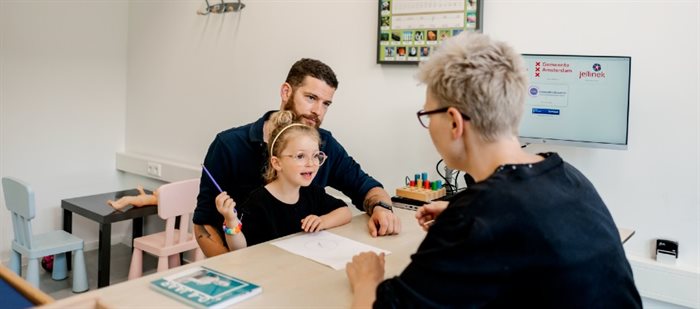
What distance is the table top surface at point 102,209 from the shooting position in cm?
311

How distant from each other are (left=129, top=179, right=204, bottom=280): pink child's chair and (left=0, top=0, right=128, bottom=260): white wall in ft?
3.56

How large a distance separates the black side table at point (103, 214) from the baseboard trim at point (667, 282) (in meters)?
2.57

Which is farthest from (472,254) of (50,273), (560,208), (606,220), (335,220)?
(50,273)

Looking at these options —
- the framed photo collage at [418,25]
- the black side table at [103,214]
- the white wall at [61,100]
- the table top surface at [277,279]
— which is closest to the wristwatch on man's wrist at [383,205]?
the table top surface at [277,279]

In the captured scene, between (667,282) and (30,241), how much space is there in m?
3.03

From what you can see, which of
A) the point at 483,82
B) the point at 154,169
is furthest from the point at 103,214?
the point at 483,82

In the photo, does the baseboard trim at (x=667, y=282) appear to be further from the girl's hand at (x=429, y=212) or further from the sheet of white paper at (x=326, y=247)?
the sheet of white paper at (x=326, y=247)

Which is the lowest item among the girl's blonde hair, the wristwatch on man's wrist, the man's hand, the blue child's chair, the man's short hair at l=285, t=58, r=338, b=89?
the blue child's chair

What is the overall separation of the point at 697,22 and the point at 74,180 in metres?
3.80

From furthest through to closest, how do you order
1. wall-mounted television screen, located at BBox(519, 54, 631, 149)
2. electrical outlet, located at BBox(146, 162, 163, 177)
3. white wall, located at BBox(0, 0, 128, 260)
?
electrical outlet, located at BBox(146, 162, 163, 177) < white wall, located at BBox(0, 0, 128, 260) < wall-mounted television screen, located at BBox(519, 54, 631, 149)

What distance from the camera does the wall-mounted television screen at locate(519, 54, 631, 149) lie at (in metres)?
1.90

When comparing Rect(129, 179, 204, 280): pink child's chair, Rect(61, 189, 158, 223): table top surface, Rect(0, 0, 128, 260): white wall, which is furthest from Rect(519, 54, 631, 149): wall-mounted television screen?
Rect(0, 0, 128, 260): white wall

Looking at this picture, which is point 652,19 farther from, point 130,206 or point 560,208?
point 130,206

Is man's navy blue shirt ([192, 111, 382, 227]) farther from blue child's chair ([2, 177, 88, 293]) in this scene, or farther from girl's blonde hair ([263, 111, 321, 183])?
blue child's chair ([2, 177, 88, 293])
